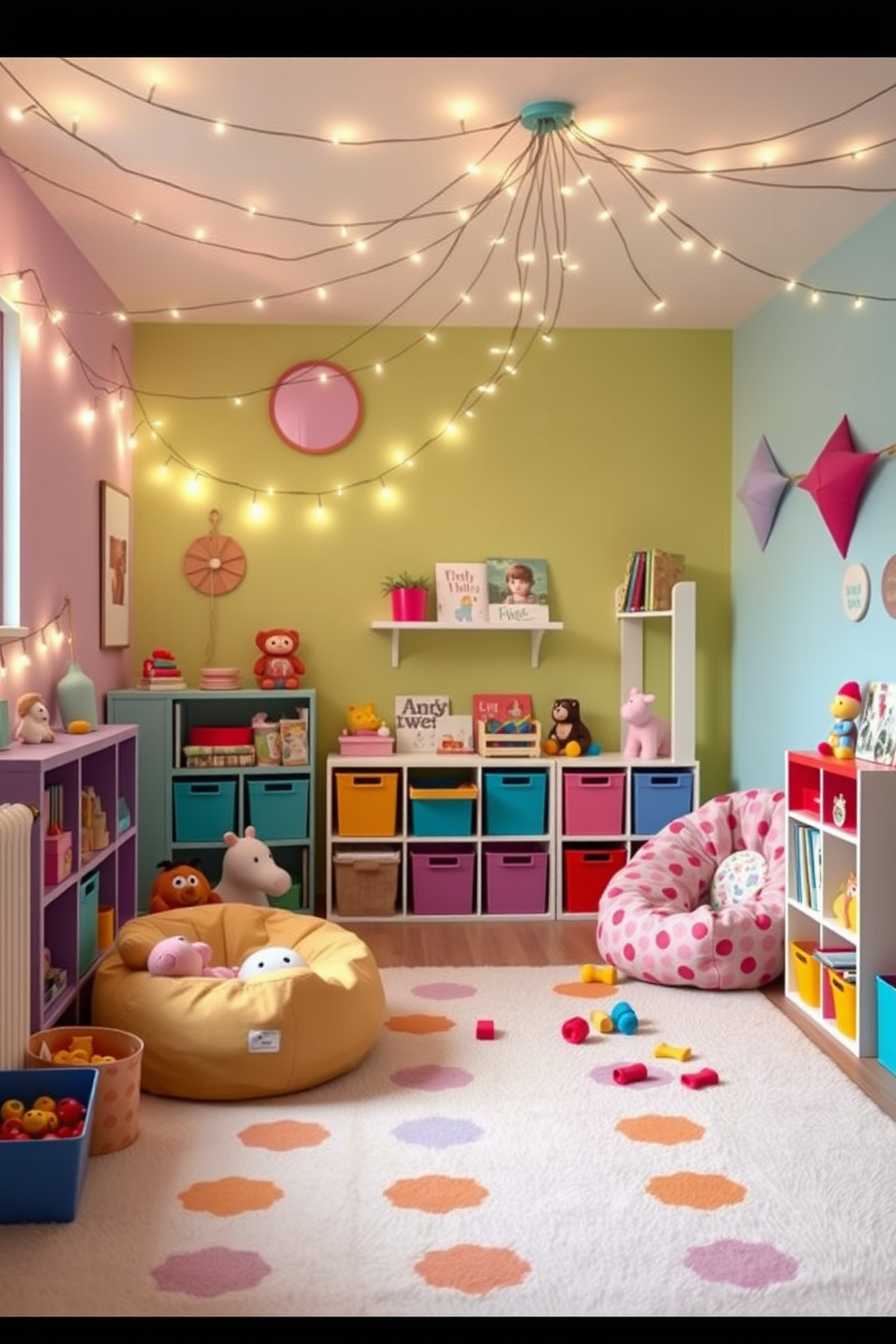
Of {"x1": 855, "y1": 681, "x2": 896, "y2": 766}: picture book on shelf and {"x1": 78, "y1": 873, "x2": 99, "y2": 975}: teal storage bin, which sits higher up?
{"x1": 855, "y1": 681, "x2": 896, "y2": 766}: picture book on shelf

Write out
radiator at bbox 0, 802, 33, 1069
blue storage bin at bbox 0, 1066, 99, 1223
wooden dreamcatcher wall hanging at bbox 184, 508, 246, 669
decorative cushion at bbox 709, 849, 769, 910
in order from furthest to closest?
wooden dreamcatcher wall hanging at bbox 184, 508, 246, 669 < decorative cushion at bbox 709, 849, 769, 910 < radiator at bbox 0, 802, 33, 1069 < blue storage bin at bbox 0, 1066, 99, 1223

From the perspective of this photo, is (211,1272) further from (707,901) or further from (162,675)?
(162,675)

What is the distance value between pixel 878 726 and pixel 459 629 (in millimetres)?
1992

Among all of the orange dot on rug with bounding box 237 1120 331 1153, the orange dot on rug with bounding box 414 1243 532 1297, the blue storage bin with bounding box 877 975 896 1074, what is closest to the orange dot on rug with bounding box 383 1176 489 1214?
the orange dot on rug with bounding box 414 1243 532 1297

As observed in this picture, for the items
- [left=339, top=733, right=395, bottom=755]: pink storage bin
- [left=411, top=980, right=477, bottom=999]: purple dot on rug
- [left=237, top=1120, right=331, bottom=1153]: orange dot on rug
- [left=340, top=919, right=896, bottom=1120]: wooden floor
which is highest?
[left=339, top=733, right=395, bottom=755]: pink storage bin

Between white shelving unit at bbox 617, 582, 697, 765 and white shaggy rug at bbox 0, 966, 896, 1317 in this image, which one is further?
white shelving unit at bbox 617, 582, 697, 765

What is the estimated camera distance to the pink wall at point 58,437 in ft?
11.6

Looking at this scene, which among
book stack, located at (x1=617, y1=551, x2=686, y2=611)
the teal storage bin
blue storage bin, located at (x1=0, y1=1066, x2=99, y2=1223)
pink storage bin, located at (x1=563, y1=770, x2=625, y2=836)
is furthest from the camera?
book stack, located at (x1=617, y1=551, x2=686, y2=611)

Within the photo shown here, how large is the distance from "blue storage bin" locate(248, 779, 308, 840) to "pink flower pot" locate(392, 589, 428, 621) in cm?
79

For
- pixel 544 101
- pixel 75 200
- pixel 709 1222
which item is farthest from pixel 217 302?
pixel 709 1222

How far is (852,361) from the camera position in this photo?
402 cm

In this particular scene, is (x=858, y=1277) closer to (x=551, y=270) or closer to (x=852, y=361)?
(x=852, y=361)

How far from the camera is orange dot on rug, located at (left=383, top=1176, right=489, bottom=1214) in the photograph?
2.41 m

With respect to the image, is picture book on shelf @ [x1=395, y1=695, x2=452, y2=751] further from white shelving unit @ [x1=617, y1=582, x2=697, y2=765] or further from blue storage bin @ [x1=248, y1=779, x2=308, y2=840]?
white shelving unit @ [x1=617, y1=582, x2=697, y2=765]
